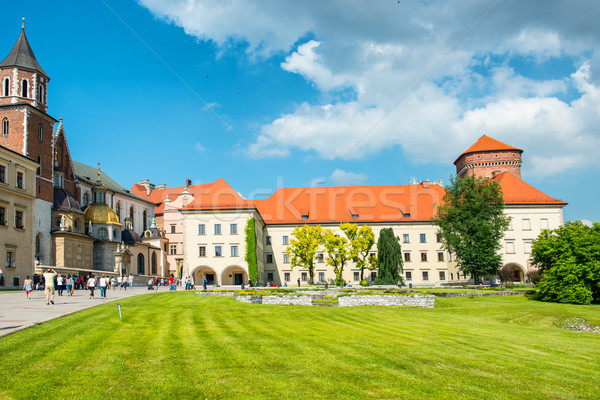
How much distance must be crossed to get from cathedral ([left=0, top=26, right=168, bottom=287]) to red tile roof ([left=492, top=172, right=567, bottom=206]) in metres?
52.2

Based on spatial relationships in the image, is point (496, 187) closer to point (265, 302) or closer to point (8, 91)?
point (265, 302)

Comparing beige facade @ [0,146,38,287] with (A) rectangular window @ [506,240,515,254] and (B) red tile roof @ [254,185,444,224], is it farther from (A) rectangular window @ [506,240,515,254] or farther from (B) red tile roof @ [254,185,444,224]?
(A) rectangular window @ [506,240,515,254]

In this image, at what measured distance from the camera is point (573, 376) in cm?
1086

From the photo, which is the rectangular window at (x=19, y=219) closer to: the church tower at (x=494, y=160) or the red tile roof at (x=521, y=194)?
the red tile roof at (x=521, y=194)

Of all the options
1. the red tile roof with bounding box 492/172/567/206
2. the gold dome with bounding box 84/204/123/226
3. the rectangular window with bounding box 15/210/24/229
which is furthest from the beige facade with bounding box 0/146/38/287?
the red tile roof with bounding box 492/172/567/206

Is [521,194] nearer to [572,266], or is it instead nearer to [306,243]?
[572,266]

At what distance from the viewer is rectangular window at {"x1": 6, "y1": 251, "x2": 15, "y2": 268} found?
42781mm

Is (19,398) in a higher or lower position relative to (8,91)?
lower

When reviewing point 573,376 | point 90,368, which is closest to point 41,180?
point 90,368

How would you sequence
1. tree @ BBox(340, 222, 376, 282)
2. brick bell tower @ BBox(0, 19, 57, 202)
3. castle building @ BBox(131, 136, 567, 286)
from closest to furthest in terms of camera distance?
brick bell tower @ BBox(0, 19, 57, 202) → tree @ BBox(340, 222, 376, 282) → castle building @ BBox(131, 136, 567, 286)

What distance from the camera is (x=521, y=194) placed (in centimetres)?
6612

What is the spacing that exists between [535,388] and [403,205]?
6073 centimetres

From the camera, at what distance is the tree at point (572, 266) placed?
3578 cm

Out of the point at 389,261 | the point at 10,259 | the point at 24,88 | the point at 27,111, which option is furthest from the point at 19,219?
the point at 389,261
